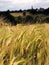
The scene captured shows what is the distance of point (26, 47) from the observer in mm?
4641

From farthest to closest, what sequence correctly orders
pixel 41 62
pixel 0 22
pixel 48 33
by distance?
1. pixel 0 22
2. pixel 48 33
3. pixel 41 62

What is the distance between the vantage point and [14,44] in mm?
4734

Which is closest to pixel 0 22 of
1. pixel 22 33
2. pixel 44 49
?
pixel 22 33

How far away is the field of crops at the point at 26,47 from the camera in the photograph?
14.8ft

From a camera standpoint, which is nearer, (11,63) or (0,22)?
(11,63)

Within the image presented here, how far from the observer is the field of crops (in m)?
4.50

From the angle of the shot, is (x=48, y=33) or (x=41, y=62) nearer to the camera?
(x=41, y=62)

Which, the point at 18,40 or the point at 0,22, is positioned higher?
the point at 18,40

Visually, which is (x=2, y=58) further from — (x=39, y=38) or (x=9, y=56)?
(x=39, y=38)

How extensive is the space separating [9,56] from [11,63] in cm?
17

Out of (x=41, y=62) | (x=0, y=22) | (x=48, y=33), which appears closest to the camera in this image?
(x=41, y=62)

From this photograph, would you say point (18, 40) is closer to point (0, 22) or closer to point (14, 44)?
point (14, 44)

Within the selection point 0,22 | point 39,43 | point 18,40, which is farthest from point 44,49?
point 0,22

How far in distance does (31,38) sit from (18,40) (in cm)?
22
